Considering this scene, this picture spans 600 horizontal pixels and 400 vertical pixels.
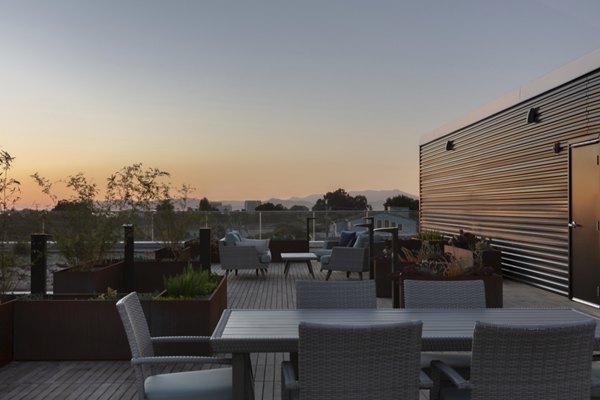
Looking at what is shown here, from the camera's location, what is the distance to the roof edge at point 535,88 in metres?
8.35

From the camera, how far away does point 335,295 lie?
12.5 ft

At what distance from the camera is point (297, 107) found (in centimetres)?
1536

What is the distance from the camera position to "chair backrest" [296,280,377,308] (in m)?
3.79

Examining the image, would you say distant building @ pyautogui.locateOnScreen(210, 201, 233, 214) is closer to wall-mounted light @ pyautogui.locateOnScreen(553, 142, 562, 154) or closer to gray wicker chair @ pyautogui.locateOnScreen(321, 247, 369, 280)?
gray wicker chair @ pyautogui.locateOnScreen(321, 247, 369, 280)

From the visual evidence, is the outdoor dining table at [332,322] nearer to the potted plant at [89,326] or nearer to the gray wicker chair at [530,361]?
the gray wicker chair at [530,361]

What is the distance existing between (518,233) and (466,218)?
294 centimetres

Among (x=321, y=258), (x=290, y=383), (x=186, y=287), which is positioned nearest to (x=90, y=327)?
(x=186, y=287)

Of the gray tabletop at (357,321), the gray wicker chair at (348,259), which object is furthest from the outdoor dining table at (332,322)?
the gray wicker chair at (348,259)

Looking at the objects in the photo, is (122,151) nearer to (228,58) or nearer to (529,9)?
(228,58)

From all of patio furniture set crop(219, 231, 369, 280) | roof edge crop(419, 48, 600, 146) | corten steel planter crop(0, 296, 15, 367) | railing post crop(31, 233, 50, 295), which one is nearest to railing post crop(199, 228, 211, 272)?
railing post crop(31, 233, 50, 295)

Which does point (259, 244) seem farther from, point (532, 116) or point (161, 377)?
point (161, 377)

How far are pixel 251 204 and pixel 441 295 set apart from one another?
14.3 metres

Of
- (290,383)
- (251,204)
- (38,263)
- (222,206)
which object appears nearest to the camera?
(290,383)

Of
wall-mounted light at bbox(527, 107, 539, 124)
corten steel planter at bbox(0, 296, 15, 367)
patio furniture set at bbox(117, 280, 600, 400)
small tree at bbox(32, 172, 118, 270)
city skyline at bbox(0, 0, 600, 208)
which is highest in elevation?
city skyline at bbox(0, 0, 600, 208)
